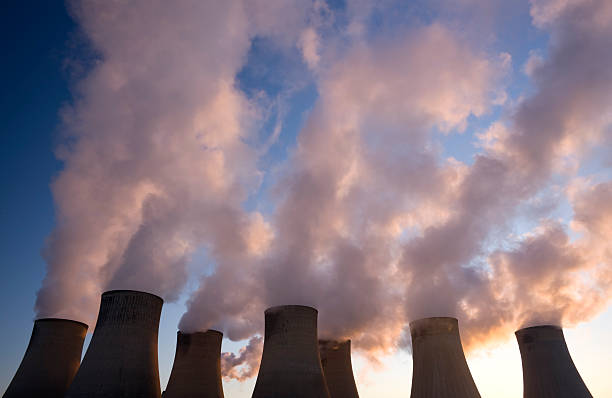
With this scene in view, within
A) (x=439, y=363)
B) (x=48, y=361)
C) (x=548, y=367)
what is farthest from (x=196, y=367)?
(x=548, y=367)

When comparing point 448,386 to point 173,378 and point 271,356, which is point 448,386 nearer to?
point 271,356

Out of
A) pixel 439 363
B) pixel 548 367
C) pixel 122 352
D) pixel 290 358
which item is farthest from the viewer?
pixel 548 367

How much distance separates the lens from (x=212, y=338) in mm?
19375

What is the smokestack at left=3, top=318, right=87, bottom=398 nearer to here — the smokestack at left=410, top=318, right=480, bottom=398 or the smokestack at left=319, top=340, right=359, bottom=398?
the smokestack at left=319, top=340, right=359, bottom=398

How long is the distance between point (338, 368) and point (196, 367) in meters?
7.60

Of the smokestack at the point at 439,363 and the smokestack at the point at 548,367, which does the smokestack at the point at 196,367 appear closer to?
the smokestack at the point at 439,363

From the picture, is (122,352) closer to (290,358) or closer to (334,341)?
(290,358)

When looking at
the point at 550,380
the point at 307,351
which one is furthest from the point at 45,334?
the point at 550,380

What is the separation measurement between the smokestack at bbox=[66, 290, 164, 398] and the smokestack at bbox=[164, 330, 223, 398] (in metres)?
4.37

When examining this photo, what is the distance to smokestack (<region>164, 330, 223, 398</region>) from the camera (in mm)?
17688

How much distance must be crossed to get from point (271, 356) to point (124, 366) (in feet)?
16.4

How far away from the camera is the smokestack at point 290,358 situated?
45.6ft

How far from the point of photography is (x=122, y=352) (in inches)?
504

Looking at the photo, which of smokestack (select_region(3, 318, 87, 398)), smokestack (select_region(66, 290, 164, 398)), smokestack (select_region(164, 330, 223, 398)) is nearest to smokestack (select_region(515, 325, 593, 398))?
smokestack (select_region(164, 330, 223, 398))
